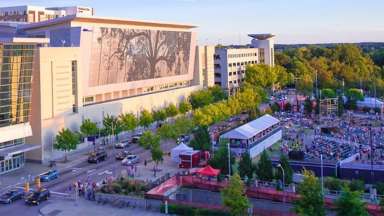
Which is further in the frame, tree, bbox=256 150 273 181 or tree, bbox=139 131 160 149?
tree, bbox=139 131 160 149

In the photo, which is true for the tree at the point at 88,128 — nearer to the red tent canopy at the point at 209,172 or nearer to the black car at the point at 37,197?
the black car at the point at 37,197

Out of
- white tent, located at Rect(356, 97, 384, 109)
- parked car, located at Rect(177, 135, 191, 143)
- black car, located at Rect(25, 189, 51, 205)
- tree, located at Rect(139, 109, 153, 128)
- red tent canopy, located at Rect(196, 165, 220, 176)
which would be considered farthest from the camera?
white tent, located at Rect(356, 97, 384, 109)

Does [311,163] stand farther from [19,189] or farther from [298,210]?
[19,189]

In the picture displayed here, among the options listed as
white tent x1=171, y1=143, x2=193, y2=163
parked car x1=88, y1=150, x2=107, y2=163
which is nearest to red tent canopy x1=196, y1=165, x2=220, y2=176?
white tent x1=171, y1=143, x2=193, y2=163

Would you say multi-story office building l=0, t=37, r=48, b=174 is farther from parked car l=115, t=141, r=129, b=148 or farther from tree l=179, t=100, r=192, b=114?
tree l=179, t=100, r=192, b=114

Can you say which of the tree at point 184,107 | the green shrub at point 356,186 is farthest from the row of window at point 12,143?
the tree at point 184,107

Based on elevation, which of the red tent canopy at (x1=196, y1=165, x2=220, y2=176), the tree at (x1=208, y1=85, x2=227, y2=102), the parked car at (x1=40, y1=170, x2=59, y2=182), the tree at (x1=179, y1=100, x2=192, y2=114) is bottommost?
the parked car at (x1=40, y1=170, x2=59, y2=182)

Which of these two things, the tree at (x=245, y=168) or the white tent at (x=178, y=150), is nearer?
the tree at (x=245, y=168)
